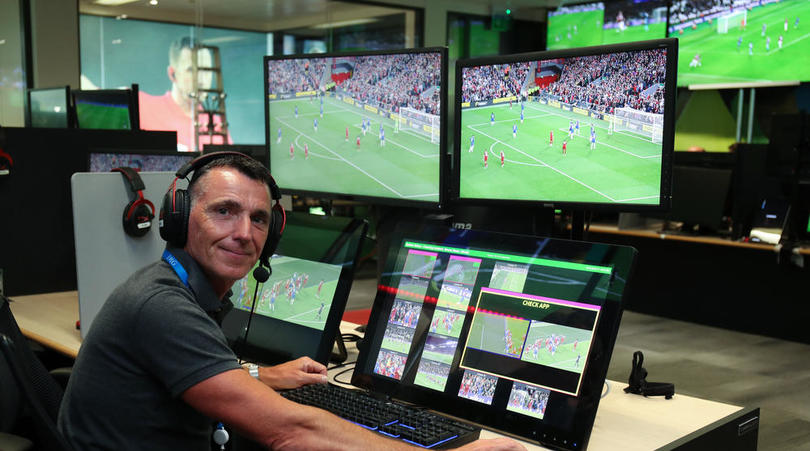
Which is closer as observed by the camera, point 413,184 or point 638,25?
point 413,184

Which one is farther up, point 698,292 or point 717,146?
point 717,146

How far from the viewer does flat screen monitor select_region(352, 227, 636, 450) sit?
4.19 ft

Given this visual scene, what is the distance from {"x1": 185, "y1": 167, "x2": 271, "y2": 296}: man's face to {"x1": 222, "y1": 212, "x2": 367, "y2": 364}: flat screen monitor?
18.0 inches

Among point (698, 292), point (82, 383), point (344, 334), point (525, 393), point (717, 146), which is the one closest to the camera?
Answer: point (82, 383)

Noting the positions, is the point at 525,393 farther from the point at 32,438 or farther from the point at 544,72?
the point at 32,438

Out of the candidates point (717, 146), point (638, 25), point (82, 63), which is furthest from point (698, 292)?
point (82, 63)

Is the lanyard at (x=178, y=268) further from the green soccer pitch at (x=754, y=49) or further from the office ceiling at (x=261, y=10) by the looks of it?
the green soccer pitch at (x=754, y=49)

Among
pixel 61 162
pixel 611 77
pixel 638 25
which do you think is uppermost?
pixel 638 25

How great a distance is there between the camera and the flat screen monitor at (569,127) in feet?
4.84

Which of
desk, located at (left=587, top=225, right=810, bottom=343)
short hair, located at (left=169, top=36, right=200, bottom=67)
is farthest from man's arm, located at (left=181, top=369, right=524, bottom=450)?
short hair, located at (left=169, top=36, right=200, bottom=67)

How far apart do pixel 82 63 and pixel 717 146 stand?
20.2ft

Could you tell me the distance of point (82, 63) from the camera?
6.43 metres

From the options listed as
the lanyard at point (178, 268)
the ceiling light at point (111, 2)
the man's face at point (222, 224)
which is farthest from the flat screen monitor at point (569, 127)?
the ceiling light at point (111, 2)

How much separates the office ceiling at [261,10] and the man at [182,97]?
0.99ft
